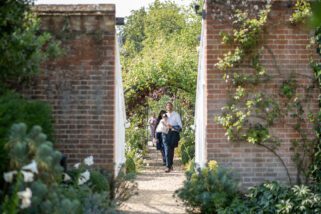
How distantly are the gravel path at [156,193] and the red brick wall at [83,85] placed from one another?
1.03m

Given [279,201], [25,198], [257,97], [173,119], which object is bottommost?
[279,201]

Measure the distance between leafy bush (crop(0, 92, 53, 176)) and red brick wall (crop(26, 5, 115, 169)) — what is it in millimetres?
910

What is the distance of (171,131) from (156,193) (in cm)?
374

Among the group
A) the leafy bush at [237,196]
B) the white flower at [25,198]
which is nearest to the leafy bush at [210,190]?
the leafy bush at [237,196]

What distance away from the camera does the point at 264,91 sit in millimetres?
7742

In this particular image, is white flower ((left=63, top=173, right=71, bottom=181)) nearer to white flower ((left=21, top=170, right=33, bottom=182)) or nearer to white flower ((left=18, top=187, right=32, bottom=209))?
white flower ((left=21, top=170, right=33, bottom=182))

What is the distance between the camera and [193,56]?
1873 cm

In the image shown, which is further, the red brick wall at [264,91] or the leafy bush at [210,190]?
the red brick wall at [264,91]

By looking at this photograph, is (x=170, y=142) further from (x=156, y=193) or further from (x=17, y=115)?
(x=17, y=115)

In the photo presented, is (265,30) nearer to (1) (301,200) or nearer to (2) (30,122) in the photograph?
(1) (301,200)

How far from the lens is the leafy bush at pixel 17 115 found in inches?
199

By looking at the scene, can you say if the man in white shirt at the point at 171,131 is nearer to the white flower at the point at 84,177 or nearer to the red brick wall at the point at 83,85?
the red brick wall at the point at 83,85

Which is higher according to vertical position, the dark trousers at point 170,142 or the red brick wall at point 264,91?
the red brick wall at point 264,91

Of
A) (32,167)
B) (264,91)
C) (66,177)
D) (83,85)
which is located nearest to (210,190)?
(264,91)
